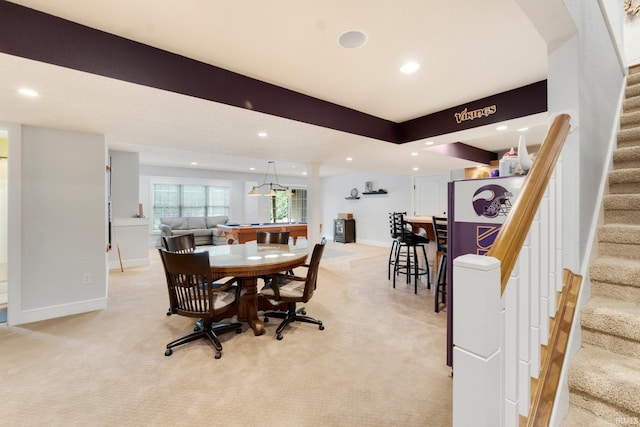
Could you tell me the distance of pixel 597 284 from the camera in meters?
1.38

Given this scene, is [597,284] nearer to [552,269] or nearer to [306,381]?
[552,269]

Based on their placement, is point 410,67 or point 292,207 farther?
point 292,207

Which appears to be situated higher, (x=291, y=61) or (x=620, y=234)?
(x=291, y=61)

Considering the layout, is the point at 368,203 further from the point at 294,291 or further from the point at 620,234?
the point at 620,234

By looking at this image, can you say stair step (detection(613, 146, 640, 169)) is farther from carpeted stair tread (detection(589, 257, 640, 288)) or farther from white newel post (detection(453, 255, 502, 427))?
white newel post (detection(453, 255, 502, 427))

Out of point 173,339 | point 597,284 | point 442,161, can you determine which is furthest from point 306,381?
point 442,161

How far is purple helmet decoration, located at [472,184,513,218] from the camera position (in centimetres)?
163

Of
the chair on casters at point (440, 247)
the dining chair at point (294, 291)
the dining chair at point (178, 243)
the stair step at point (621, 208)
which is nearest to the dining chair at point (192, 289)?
the dining chair at point (294, 291)

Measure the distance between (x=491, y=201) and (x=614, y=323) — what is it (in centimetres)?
79

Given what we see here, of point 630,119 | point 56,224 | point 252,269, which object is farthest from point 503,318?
point 56,224

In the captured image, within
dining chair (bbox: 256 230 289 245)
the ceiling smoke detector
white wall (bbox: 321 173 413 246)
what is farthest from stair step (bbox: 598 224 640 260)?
white wall (bbox: 321 173 413 246)

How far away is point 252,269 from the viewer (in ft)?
8.05

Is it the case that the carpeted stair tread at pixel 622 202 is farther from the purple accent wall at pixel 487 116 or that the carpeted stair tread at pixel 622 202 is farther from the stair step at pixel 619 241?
the purple accent wall at pixel 487 116

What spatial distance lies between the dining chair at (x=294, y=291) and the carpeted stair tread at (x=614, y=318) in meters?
1.83
